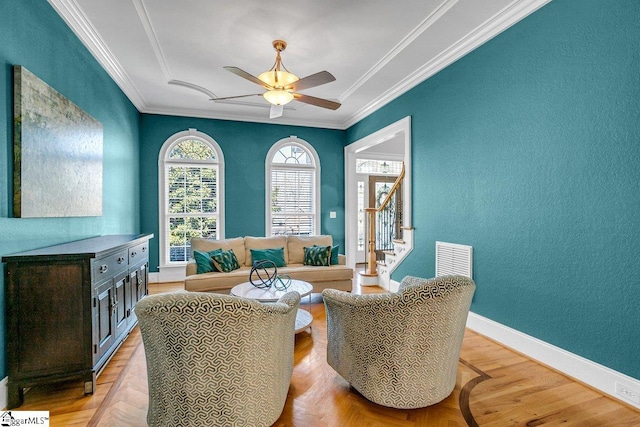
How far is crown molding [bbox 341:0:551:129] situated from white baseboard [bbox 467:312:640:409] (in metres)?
2.80

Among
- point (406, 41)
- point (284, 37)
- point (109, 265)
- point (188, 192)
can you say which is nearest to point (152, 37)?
point (284, 37)

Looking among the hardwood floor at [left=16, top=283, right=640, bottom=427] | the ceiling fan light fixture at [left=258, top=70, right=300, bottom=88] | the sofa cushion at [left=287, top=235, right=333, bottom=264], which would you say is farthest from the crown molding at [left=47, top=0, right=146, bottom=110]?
the sofa cushion at [left=287, top=235, right=333, bottom=264]

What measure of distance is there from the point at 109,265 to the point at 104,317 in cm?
39

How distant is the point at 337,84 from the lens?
4566mm

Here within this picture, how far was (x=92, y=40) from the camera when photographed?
3207 mm

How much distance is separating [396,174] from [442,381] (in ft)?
18.7

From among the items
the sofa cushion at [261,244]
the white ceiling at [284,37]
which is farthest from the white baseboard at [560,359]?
the white ceiling at [284,37]

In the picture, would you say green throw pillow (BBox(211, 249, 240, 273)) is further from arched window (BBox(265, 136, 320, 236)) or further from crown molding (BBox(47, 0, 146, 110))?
crown molding (BBox(47, 0, 146, 110))

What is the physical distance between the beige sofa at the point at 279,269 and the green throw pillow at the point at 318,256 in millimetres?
104

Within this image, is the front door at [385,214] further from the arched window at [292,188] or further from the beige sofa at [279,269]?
the beige sofa at [279,269]

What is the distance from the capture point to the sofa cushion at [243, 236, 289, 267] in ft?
14.9

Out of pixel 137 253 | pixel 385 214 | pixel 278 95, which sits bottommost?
pixel 137 253

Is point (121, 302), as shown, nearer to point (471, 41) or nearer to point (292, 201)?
point (292, 201)

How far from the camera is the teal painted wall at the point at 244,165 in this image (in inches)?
217
